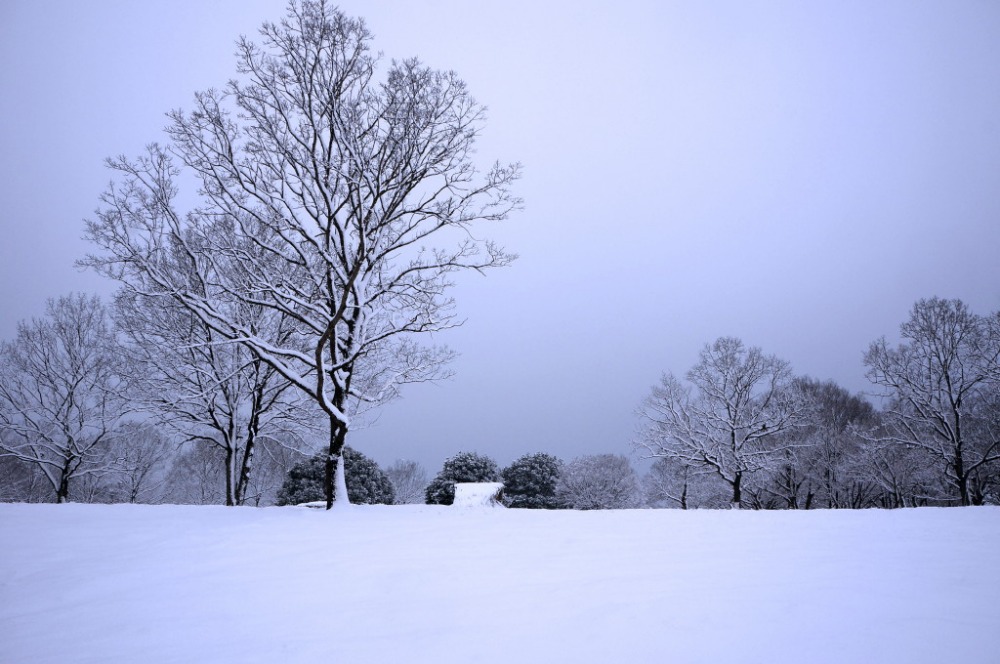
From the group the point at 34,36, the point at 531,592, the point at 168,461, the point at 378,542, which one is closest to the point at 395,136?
the point at 378,542

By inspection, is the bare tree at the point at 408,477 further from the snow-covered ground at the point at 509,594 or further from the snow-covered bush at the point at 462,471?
the snow-covered ground at the point at 509,594

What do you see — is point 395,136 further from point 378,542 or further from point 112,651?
point 112,651

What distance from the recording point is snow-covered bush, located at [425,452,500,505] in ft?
94.0

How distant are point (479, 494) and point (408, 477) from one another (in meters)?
35.2

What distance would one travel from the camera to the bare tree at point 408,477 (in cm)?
4306

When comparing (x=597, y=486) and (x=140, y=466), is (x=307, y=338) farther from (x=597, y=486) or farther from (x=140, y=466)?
(x=597, y=486)

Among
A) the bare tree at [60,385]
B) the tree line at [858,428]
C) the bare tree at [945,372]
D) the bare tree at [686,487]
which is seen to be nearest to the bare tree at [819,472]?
the tree line at [858,428]

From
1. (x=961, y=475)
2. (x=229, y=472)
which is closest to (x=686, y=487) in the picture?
(x=961, y=475)

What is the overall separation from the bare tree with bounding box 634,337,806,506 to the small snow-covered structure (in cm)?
1565

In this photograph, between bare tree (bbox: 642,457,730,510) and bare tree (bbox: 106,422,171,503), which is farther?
bare tree (bbox: 642,457,730,510)

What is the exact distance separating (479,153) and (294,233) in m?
4.61

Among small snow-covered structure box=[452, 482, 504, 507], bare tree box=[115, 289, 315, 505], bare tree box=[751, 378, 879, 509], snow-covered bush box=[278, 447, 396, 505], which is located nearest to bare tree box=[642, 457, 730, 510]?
bare tree box=[751, 378, 879, 509]

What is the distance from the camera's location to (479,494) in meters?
12.2

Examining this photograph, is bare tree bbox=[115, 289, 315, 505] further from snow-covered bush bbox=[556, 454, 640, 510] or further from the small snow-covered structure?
snow-covered bush bbox=[556, 454, 640, 510]
